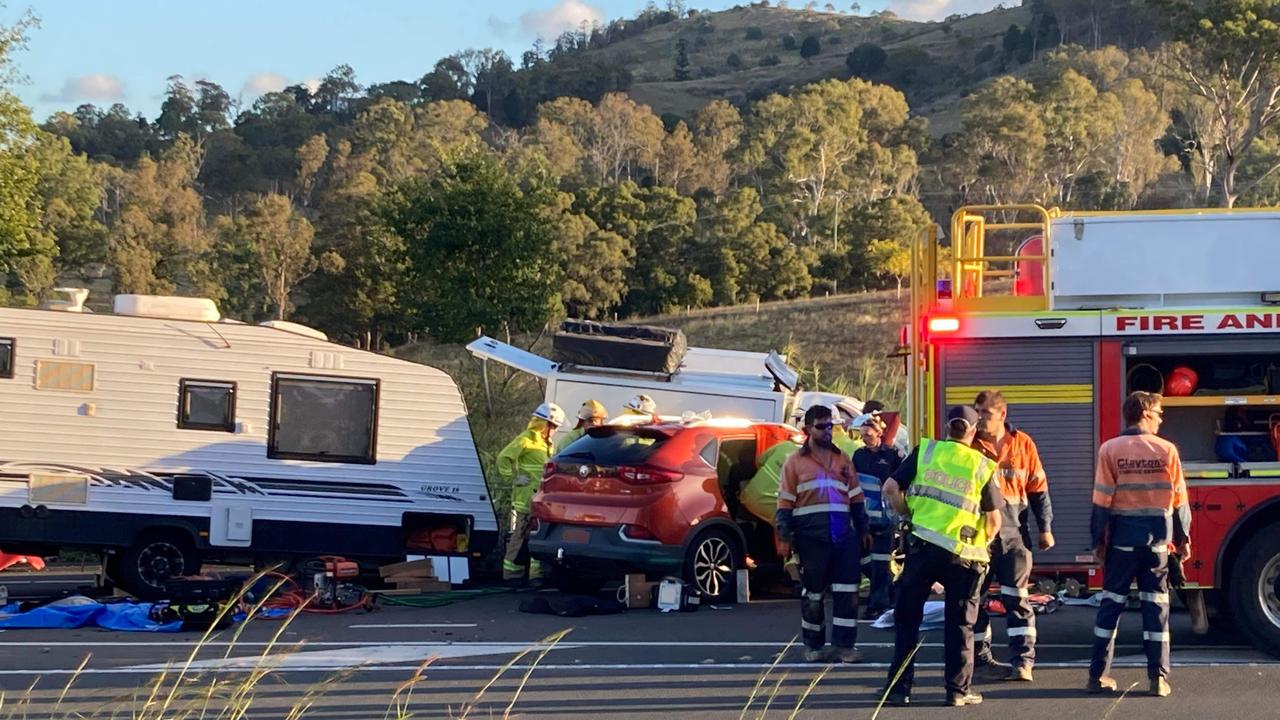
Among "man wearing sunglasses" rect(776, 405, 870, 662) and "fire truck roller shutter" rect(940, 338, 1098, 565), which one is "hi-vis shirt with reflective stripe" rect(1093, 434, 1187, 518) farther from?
"man wearing sunglasses" rect(776, 405, 870, 662)

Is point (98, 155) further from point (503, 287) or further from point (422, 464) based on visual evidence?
point (422, 464)

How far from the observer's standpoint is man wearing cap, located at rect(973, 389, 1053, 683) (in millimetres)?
8352

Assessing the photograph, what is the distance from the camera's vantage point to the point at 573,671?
8977 millimetres

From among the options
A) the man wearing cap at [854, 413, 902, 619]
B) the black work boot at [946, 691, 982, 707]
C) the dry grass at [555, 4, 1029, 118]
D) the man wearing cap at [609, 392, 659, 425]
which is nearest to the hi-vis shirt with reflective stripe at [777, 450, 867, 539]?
the black work boot at [946, 691, 982, 707]

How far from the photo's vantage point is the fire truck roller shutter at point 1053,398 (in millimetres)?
9273

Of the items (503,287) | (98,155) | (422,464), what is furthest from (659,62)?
(422,464)

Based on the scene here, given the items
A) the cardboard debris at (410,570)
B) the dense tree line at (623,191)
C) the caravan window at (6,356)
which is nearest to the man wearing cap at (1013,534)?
the cardboard debris at (410,570)

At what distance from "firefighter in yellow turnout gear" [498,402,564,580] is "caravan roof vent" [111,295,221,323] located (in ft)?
9.67

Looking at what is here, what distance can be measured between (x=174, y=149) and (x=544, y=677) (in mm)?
90114

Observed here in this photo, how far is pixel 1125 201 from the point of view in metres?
61.4

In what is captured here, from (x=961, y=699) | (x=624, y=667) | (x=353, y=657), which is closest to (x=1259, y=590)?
(x=961, y=699)

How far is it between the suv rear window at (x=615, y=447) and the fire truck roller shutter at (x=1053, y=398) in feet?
10.1

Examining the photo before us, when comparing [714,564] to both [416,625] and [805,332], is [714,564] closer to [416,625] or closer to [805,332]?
[416,625]

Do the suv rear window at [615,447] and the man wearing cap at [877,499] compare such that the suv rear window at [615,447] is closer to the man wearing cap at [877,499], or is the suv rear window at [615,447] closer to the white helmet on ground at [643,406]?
the man wearing cap at [877,499]
